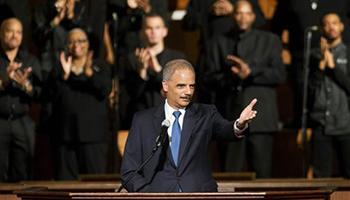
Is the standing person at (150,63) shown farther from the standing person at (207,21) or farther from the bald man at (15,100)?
the bald man at (15,100)

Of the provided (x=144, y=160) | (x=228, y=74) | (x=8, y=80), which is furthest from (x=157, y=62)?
(x=144, y=160)

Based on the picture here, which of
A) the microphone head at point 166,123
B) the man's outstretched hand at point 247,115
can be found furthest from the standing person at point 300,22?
the microphone head at point 166,123

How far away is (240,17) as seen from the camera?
8.53 m

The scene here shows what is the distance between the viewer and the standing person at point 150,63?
841cm

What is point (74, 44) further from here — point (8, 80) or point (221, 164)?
point (221, 164)

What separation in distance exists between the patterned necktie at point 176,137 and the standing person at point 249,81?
2482 mm

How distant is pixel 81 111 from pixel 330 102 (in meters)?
2.03

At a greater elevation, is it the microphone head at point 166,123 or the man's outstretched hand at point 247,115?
the man's outstretched hand at point 247,115

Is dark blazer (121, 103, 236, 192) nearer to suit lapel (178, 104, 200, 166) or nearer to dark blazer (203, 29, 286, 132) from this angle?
Result: suit lapel (178, 104, 200, 166)

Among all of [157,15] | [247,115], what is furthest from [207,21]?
[247,115]

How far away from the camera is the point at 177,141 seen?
5930mm

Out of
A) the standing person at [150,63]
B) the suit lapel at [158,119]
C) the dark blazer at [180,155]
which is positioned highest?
the standing person at [150,63]

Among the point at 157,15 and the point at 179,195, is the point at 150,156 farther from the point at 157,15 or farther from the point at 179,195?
the point at 157,15

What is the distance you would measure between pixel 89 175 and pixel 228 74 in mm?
1543
